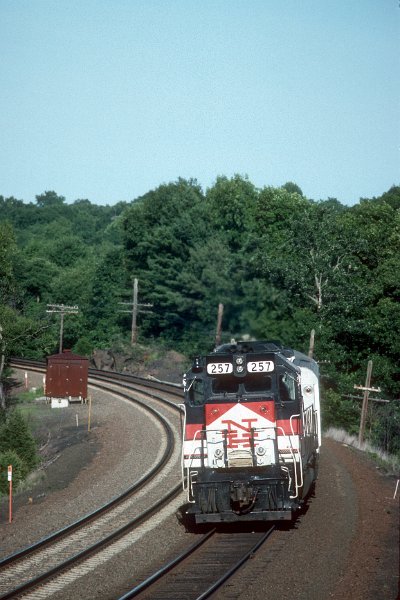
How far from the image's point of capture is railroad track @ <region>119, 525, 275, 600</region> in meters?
13.7

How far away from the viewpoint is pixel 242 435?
17.8 meters

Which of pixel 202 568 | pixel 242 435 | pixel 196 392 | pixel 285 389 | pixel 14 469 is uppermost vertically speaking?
pixel 285 389

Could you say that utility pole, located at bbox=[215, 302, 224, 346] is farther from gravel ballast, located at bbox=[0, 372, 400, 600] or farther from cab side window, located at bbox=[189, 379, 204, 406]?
gravel ballast, located at bbox=[0, 372, 400, 600]

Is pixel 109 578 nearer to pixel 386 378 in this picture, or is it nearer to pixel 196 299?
pixel 196 299

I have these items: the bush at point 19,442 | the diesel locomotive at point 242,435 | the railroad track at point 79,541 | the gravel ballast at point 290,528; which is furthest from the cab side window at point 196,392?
the bush at point 19,442

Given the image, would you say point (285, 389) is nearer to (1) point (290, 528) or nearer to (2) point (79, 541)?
(1) point (290, 528)

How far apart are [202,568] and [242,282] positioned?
624 centimetres

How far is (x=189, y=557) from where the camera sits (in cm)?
1623

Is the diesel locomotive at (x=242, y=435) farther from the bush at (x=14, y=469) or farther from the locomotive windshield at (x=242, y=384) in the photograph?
the bush at (x=14, y=469)

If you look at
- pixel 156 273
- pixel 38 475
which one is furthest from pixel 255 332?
pixel 38 475

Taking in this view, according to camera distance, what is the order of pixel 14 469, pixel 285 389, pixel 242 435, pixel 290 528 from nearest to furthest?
pixel 242 435
pixel 285 389
pixel 290 528
pixel 14 469

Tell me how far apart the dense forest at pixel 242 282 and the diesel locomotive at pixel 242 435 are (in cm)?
110

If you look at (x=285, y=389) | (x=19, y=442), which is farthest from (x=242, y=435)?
(x=19, y=442)

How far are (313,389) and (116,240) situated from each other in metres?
98.9
